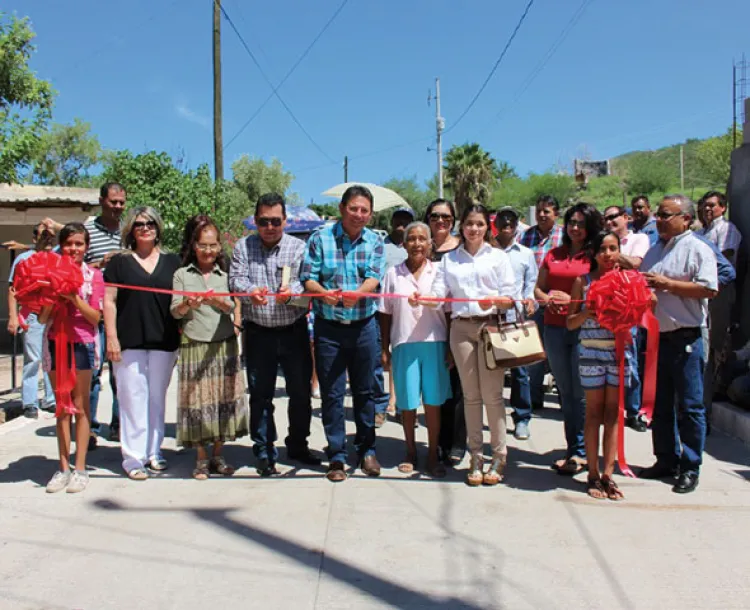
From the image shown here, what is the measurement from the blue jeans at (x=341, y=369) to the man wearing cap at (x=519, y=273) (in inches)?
65.6

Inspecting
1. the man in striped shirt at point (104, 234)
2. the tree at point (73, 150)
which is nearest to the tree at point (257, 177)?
the tree at point (73, 150)

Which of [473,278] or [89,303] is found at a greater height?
[473,278]

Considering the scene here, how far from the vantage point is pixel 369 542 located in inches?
148

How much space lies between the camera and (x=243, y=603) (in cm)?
309

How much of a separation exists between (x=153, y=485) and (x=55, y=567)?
1.33 m

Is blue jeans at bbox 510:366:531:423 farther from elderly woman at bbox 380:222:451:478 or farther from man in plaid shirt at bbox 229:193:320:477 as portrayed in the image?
man in plaid shirt at bbox 229:193:320:477

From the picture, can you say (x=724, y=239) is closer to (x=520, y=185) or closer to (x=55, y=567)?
(x=55, y=567)

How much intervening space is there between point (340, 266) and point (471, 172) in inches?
1523

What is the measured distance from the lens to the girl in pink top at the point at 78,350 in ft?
15.5

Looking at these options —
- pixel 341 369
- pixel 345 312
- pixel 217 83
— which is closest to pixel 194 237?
pixel 345 312

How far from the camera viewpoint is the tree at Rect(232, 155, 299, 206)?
48312 millimetres

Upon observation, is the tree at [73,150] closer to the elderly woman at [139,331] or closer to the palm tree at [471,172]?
the palm tree at [471,172]

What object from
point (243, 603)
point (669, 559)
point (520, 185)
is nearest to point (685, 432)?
point (669, 559)

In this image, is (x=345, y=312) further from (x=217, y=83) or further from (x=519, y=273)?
(x=217, y=83)
